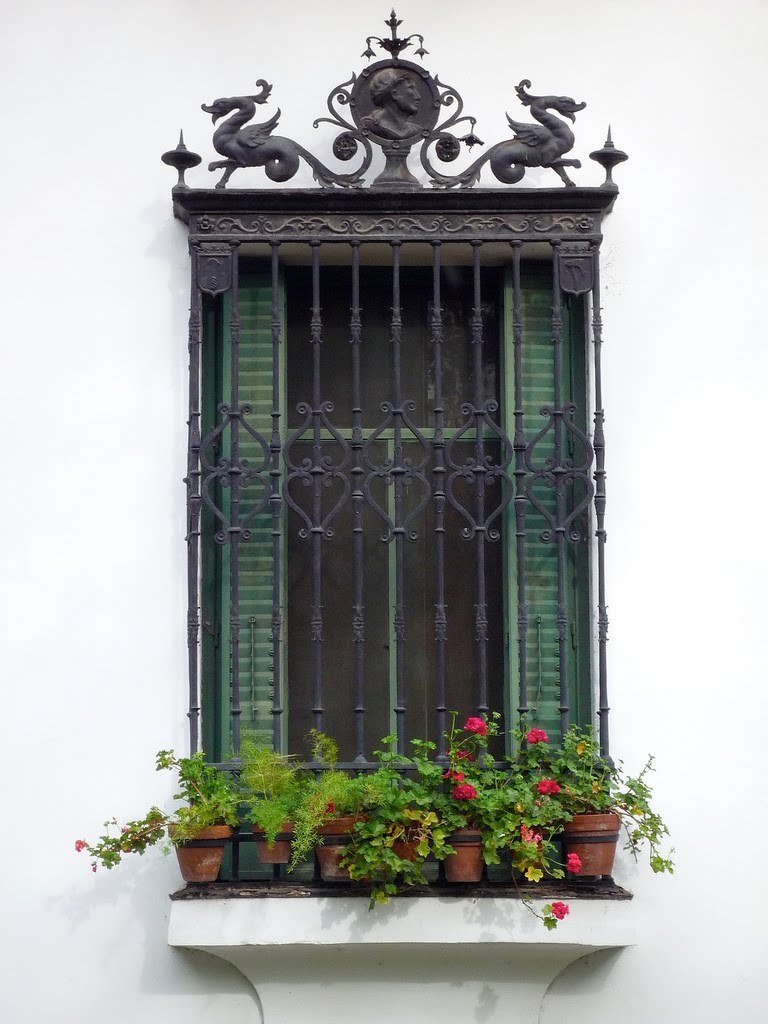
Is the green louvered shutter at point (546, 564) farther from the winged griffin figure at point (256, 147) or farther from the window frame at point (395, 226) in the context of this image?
the winged griffin figure at point (256, 147)

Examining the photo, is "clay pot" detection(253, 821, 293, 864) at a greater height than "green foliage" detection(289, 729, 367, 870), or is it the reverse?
"green foliage" detection(289, 729, 367, 870)

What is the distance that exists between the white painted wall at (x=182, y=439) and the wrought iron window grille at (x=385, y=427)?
0.13 m

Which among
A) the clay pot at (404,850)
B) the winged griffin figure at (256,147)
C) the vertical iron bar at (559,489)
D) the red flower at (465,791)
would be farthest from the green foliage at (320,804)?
the winged griffin figure at (256,147)

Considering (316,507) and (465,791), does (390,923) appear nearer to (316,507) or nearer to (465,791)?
(465,791)

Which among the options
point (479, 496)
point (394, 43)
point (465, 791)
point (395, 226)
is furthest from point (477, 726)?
point (394, 43)

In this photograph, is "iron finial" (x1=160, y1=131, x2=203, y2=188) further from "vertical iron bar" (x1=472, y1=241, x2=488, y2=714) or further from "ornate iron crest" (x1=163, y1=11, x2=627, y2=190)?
"vertical iron bar" (x1=472, y1=241, x2=488, y2=714)

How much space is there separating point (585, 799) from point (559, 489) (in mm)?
962

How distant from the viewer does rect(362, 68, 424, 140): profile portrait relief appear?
4.91 metres

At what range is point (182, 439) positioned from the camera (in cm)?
491

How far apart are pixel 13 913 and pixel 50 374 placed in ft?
5.44

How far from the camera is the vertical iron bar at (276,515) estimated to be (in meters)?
4.71

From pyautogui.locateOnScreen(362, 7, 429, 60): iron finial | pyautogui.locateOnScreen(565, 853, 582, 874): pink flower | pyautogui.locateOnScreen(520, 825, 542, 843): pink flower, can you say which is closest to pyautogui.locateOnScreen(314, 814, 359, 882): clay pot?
pyautogui.locateOnScreen(520, 825, 542, 843): pink flower

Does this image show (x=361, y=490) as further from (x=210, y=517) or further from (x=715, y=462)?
(x=715, y=462)

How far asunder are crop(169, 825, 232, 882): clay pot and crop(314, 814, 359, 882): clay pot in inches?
10.9
